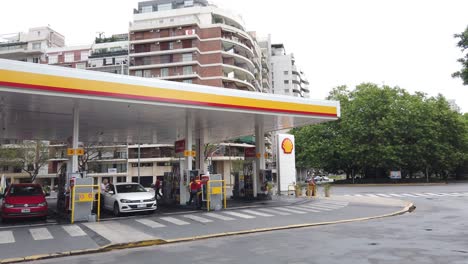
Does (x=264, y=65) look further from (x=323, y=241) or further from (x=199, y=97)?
(x=323, y=241)

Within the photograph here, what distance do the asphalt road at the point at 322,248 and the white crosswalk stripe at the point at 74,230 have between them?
2919mm

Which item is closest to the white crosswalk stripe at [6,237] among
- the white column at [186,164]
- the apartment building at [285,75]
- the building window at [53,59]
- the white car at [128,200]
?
the white car at [128,200]

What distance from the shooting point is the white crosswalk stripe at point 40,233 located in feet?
37.6

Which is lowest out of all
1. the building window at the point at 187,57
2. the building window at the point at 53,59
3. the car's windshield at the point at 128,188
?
the car's windshield at the point at 128,188

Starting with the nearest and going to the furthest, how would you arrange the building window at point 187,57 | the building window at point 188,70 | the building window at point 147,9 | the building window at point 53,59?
1. the building window at point 188,70
2. the building window at point 187,57
3. the building window at point 53,59
4. the building window at point 147,9

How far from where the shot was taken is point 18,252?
9523 mm

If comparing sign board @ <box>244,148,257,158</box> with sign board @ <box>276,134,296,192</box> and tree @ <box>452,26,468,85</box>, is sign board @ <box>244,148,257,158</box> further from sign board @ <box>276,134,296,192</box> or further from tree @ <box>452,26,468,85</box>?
tree @ <box>452,26,468,85</box>

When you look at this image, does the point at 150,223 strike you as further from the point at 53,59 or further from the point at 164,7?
the point at 53,59

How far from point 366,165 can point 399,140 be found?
5016mm

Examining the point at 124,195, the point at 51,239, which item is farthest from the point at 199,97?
the point at 51,239

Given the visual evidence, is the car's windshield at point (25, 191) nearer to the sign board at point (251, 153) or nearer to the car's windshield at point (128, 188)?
the car's windshield at point (128, 188)

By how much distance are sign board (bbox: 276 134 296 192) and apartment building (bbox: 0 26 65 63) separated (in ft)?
209

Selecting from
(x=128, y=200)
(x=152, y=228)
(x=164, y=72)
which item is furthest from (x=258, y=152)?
(x=164, y=72)

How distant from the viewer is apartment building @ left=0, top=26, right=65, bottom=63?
74.3 meters
